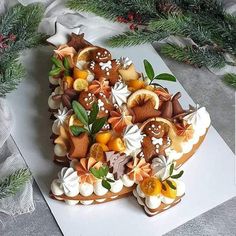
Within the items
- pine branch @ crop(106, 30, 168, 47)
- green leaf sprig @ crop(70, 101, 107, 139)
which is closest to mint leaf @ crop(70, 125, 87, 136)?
green leaf sprig @ crop(70, 101, 107, 139)

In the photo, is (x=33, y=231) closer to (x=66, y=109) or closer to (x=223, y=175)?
(x=66, y=109)

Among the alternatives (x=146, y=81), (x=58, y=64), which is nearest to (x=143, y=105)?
(x=146, y=81)

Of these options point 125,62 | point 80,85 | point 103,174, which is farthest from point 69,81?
point 103,174

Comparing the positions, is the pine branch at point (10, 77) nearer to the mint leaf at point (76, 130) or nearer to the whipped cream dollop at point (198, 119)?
the mint leaf at point (76, 130)

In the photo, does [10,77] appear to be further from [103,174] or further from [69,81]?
[103,174]

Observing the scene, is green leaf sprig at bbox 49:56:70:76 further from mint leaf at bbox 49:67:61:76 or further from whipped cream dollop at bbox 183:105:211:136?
whipped cream dollop at bbox 183:105:211:136
